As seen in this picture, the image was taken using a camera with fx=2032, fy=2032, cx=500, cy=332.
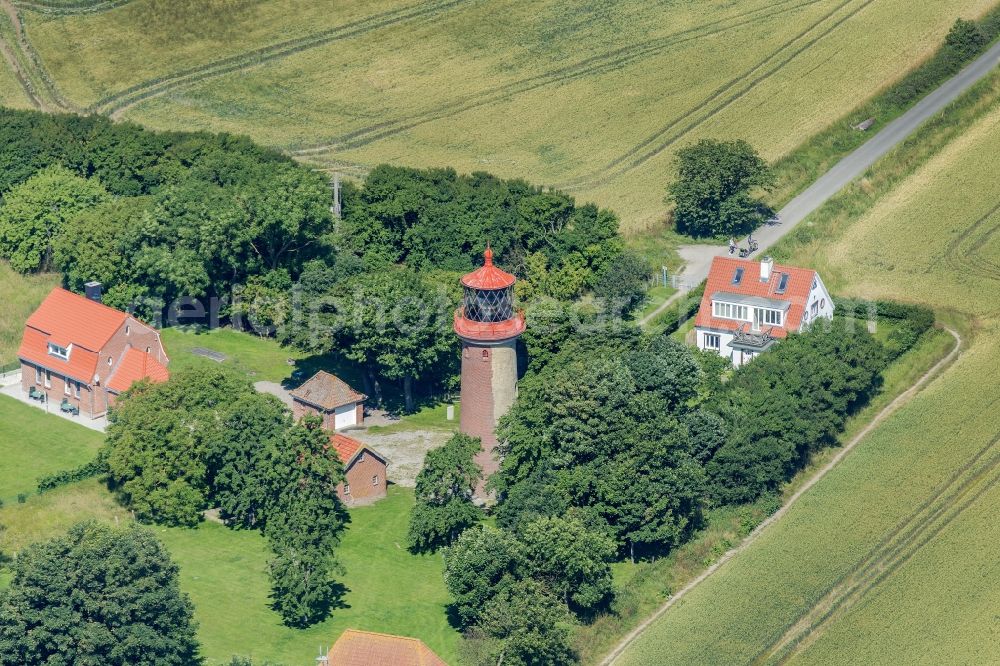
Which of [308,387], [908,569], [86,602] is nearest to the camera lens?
[86,602]

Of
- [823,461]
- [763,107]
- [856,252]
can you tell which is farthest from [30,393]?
[763,107]

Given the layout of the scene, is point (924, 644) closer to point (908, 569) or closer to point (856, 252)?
point (908, 569)

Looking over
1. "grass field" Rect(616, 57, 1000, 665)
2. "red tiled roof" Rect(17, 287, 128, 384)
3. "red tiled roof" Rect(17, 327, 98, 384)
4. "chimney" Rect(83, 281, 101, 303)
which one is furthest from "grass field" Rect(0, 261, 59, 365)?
"grass field" Rect(616, 57, 1000, 665)

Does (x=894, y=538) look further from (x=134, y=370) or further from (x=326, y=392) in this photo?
(x=134, y=370)

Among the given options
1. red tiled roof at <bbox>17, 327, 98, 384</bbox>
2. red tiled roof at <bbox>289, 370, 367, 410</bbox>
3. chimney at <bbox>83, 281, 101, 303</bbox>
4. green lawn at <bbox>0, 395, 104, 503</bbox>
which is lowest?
green lawn at <bbox>0, 395, 104, 503</bbox>

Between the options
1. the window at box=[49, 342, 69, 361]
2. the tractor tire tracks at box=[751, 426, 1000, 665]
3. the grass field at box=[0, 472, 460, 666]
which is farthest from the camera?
the window at box=[49, 342, 69, 361]

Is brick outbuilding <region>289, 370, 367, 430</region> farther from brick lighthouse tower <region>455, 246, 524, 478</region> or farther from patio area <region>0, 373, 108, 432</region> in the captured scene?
patio area <region>0, 373, 108, 432</region>
